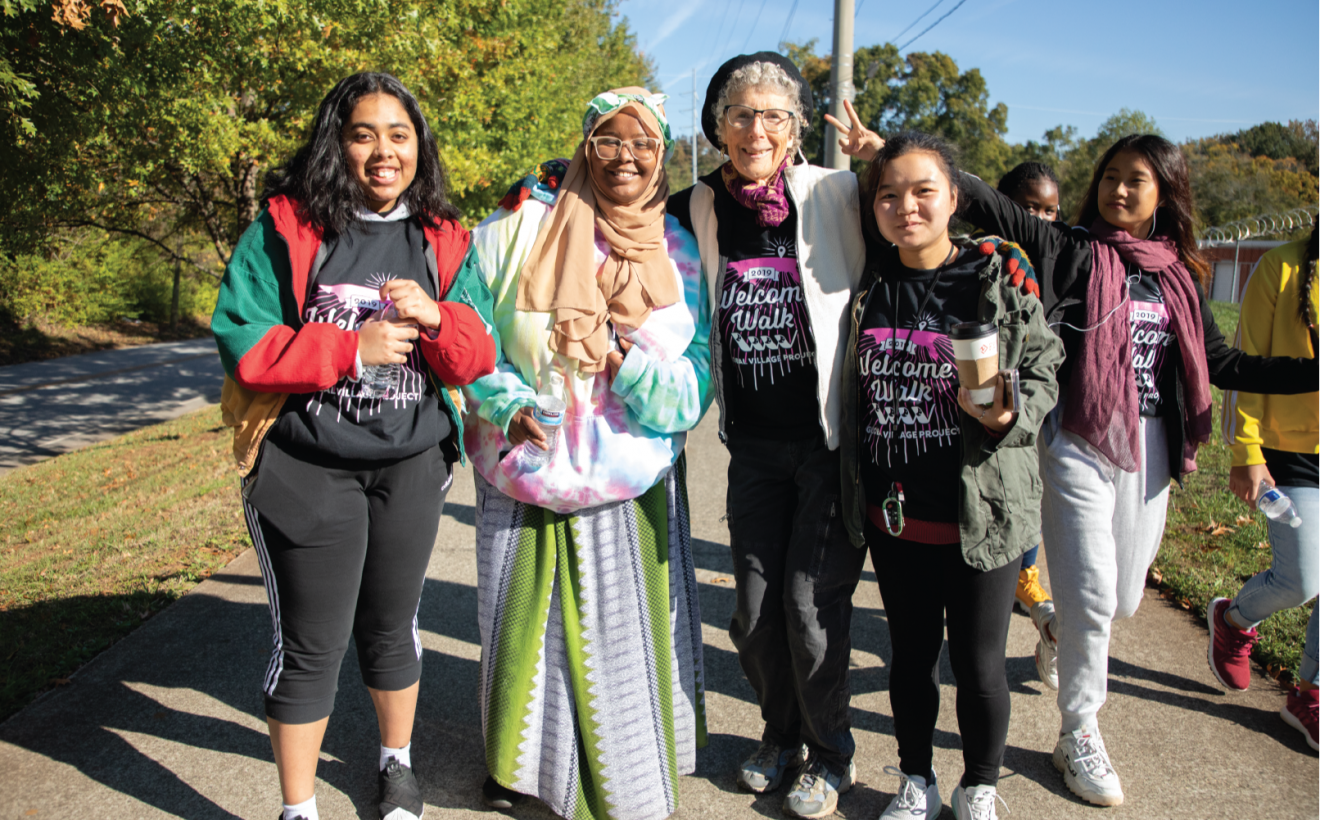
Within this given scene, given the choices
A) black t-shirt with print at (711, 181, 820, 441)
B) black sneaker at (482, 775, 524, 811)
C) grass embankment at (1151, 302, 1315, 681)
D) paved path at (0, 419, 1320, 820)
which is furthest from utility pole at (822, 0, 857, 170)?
black sneaker at (482, 775, 524, 811)

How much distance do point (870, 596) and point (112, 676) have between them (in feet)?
10.7

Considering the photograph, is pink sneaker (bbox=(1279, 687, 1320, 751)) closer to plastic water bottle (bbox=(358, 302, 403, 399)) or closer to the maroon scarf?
the maroon scarf

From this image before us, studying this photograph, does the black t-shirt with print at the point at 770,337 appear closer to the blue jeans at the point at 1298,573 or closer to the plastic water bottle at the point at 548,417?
the plastic water bottle at the point at 548,417

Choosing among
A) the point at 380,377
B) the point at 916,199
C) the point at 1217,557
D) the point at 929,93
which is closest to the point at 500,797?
the point at 380,377

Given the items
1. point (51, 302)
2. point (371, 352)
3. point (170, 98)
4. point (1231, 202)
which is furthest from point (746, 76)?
point (1231, 202)

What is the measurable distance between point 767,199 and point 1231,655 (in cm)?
245

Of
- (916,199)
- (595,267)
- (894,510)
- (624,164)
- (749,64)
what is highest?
(749,64)

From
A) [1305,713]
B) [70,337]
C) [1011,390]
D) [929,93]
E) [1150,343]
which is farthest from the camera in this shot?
[929,93]

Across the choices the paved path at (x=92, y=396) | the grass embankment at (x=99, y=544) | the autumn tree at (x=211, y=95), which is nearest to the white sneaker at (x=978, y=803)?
the grass embankment at (x=99, y=544)

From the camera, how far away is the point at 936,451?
2238 millimetres

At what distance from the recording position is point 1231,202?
27.8m

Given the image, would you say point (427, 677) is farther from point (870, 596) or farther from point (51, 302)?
point (51, 302)

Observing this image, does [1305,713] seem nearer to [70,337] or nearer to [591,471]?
[591,471]

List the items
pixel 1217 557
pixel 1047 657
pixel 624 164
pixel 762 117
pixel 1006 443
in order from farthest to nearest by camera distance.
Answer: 1. pixel 1217 557
2. pixel 1047 657
3. pixel 762 117
4. pixel 624 164
5. pixel 1006 443
